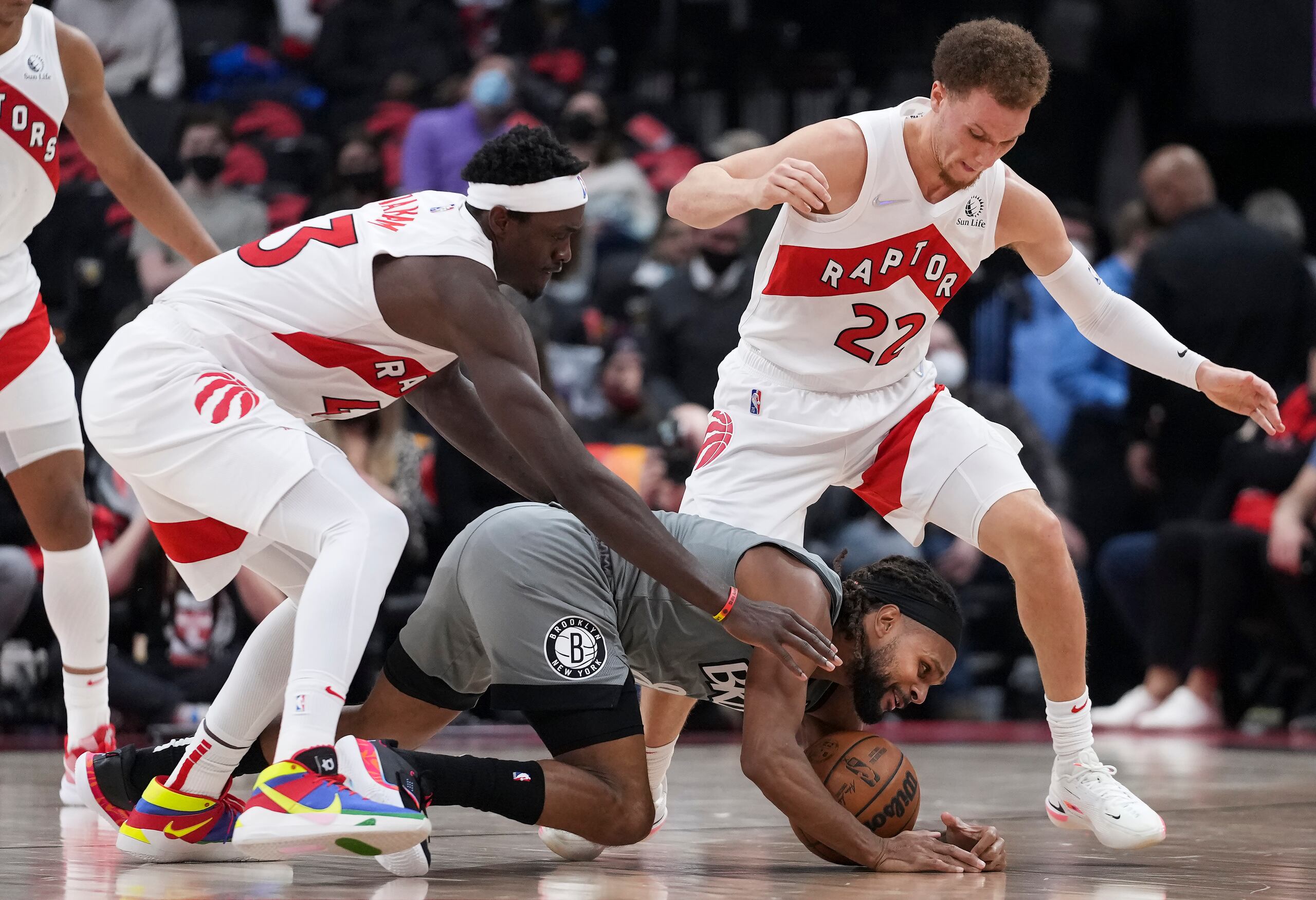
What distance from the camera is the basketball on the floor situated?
387cm

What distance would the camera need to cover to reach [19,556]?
273 inches

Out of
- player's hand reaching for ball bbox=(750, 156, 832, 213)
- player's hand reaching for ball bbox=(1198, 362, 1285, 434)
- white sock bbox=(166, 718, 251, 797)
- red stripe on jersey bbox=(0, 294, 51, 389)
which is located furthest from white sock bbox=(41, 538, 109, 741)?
Answer: player's hand reaching for ball bbox=(1198, 362, 1285, 434)

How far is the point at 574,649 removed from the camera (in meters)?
3.80

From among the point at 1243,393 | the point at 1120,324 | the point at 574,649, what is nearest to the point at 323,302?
the point at 574,649

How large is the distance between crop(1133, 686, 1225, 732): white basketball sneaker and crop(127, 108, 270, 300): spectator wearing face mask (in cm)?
488

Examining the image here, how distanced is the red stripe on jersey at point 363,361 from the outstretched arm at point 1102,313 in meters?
1.72

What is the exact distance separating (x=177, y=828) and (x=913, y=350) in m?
2.26

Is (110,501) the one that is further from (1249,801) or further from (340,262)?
(1249,801)

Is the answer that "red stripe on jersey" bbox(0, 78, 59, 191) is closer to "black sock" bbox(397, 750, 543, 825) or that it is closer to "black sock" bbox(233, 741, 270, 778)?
"black sock" bbox(233, 741, 270, 778)

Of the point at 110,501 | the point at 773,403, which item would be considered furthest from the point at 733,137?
the point at 773,403

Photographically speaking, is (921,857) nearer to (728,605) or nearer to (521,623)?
(728,605)

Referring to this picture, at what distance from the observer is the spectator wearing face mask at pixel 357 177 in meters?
8.85

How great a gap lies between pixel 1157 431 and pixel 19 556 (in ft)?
17.7

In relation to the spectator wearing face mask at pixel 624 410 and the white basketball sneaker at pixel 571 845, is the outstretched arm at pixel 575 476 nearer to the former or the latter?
the white basketball sneaker at pixel 571 845
